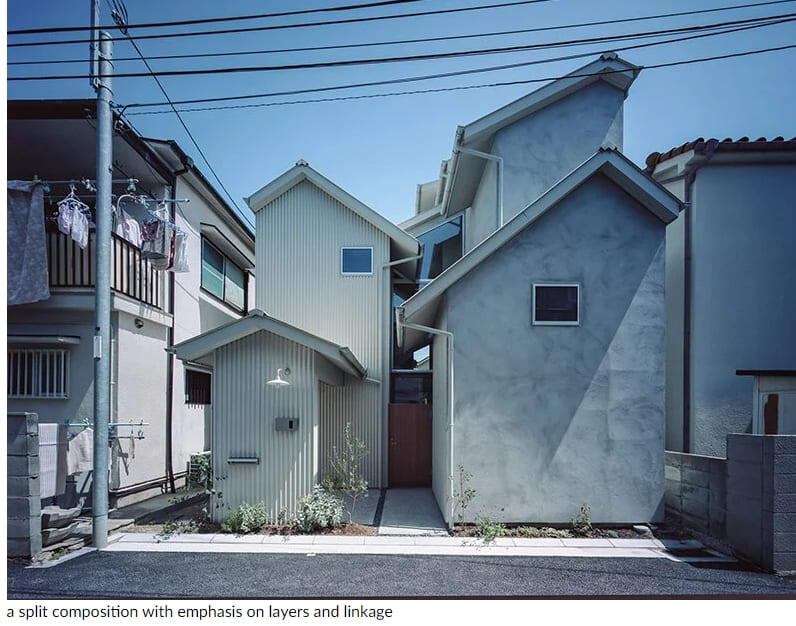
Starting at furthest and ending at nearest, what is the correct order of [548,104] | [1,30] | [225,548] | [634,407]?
[548,104] → [634,407] → [225,548] → [1,30]

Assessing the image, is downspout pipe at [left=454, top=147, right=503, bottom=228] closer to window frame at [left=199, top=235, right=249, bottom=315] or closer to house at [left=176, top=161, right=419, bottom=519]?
house at [left=176, top=161, right=419, bottom=519]

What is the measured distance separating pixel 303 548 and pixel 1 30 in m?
6.48

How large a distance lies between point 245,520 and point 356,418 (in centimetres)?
394

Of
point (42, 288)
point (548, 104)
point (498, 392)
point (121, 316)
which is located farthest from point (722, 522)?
point (42, 288)

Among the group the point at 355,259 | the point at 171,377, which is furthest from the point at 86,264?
the point at 355,259

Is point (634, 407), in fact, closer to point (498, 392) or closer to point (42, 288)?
point (498, 392)

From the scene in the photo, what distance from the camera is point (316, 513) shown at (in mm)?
7691

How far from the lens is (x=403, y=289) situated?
13.1m

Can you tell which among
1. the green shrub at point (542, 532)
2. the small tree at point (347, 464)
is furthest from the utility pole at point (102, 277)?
the green shrub at point (542, 532)

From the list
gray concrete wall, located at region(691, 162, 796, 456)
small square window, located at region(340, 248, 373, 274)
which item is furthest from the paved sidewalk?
small square window, located at region(340, 248, 373, 274)

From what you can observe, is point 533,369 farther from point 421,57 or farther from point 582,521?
point 421,57

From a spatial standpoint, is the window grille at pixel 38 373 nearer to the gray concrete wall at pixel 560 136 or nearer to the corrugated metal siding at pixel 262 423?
the corrugated metal siding at pixel 262 423

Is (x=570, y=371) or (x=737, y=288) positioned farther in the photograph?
(x=737, y=288)

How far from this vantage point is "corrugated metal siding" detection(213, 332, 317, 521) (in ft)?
26.2
